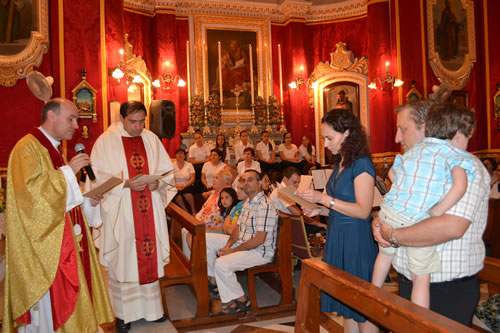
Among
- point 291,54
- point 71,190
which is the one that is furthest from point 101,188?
point 291,54

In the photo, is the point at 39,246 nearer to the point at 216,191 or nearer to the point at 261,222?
the point at 261,222

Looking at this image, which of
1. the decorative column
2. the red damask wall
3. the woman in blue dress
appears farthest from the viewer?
the decorative column

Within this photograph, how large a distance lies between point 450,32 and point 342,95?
3.42 m

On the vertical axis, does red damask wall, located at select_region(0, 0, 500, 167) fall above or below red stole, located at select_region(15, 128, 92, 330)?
above

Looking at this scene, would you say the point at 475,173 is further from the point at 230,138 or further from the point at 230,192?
the point at 230,138

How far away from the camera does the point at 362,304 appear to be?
1.80 meters

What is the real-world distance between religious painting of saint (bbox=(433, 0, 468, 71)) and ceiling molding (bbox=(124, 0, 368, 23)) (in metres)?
2.17

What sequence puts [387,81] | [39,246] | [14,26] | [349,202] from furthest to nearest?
[387,81] → [14,26] → [39,246] → [349,202]

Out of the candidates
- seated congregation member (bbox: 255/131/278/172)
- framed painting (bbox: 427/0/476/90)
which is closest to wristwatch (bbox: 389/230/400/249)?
seated congregation member (bbox: 255/131/278/172)

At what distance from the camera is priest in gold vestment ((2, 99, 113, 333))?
2.61m

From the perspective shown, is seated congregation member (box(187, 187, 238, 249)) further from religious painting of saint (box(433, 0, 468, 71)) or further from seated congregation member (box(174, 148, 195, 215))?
religious painting of saint (box(433, 0, 468, 71))

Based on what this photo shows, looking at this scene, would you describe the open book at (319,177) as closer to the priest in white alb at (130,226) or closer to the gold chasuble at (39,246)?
the priest in white alb at (130,226)

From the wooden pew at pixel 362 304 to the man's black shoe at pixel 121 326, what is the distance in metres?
2.07

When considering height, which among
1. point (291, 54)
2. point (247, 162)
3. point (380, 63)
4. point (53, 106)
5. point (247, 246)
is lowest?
point (247, 246)
